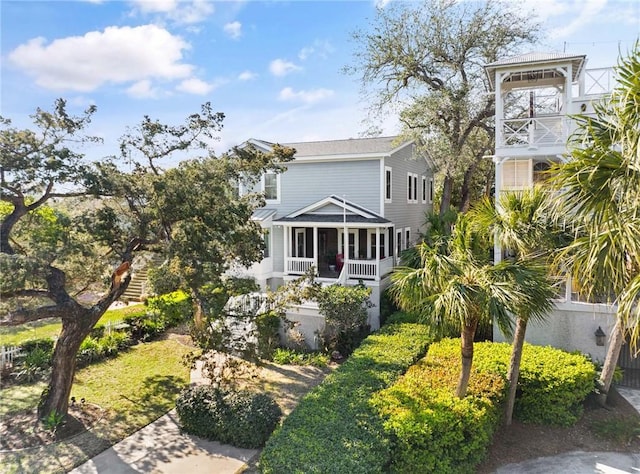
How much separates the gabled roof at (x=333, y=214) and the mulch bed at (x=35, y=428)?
10.3 m

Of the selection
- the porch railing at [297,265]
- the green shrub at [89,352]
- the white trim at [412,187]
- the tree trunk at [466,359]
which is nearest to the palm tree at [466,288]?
the tree trunk at [466,359]

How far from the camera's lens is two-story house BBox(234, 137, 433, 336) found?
677 inches

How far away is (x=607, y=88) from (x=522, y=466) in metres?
10.7

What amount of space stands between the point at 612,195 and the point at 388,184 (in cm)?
1217

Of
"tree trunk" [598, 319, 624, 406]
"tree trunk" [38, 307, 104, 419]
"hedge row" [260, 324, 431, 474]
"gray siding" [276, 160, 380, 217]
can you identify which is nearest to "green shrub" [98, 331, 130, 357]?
"tree trunk" [38, 307, 104, 419]

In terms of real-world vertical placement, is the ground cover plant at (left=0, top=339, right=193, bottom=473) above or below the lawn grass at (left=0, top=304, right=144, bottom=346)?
below

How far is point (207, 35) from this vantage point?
1033cm

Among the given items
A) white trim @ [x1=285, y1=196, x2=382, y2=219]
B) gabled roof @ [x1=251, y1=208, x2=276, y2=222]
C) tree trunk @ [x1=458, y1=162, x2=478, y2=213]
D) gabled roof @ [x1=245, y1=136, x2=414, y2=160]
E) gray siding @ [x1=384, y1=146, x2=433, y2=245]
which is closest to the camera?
white trim @ [x1=285, y1=196, x2=382, y2=219]

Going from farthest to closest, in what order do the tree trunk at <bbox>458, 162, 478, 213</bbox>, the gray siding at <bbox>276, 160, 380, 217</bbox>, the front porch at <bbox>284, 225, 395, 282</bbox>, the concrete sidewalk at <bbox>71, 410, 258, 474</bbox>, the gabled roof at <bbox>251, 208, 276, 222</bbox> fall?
the tree trunk at <bbox>458, 162, 478, 213</bbox>, the gabled roof at <bbox>251, 208, 276, 222</bbox>, the gray siding at <bbox>276, 160, 380, 217</bbox>, the front porch at <bbox>284, 225, 395, 282</bbox>, the concrete sidewalk at <bbox>71, 410, 258, 474</bbox>

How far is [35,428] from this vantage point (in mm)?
9344

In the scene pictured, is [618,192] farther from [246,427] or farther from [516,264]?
[246,427]

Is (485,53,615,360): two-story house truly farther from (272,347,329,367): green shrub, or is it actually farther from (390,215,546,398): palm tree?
(272,347,329,367): green shrub

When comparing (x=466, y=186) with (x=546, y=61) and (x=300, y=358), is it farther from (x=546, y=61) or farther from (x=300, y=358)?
(x=300, y=358)

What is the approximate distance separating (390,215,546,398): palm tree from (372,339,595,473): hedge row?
2.14 feet
